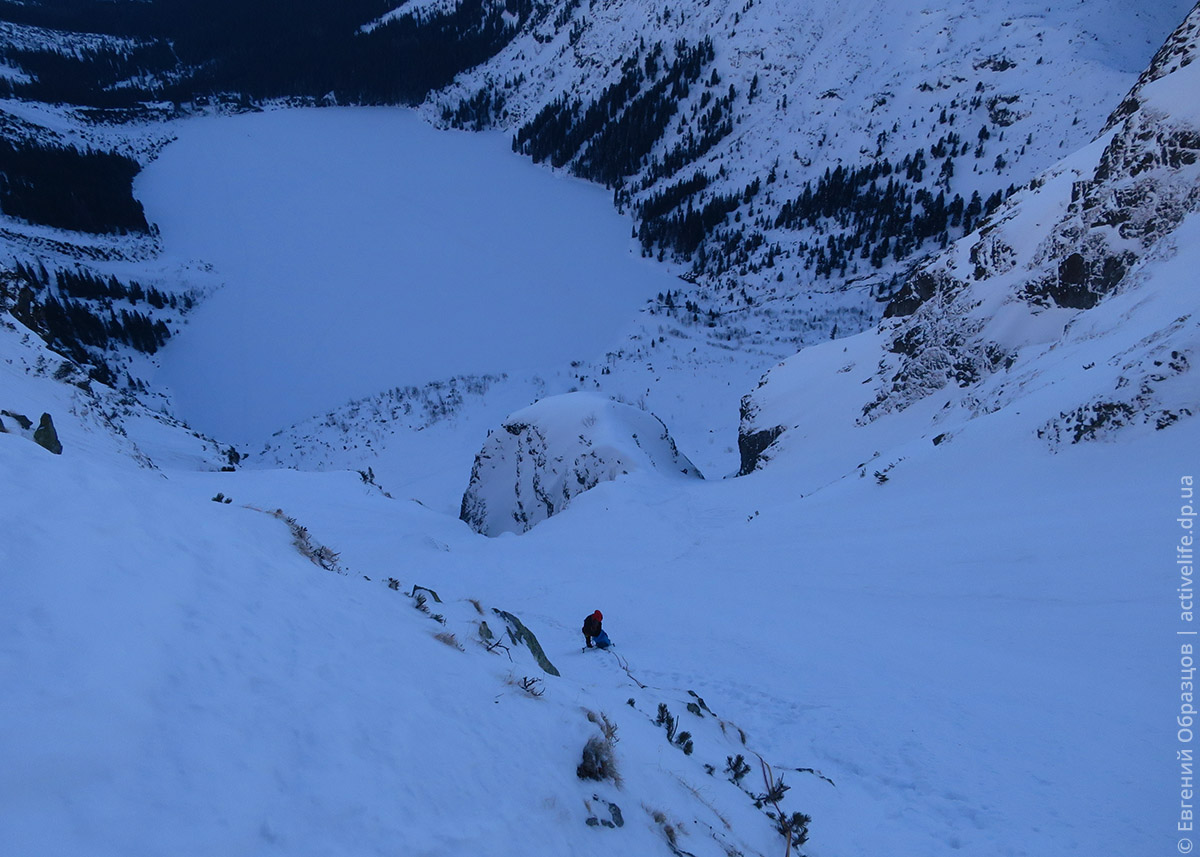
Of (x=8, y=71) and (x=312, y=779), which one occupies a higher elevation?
(x=8, y=71)

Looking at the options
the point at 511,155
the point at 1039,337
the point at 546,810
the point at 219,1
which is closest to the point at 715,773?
the point at 546,810

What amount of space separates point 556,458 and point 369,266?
3445cm

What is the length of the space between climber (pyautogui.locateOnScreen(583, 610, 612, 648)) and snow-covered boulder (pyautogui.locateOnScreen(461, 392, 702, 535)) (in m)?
9.91

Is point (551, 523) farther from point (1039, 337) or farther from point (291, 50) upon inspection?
point (291, 50)

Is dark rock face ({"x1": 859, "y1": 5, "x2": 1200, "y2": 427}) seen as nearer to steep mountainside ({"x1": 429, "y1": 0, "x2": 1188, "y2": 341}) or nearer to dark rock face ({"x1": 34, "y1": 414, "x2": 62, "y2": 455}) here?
dark rock face ({"x1": 34, "y1": 414, "x2": 62, "y2": 455})

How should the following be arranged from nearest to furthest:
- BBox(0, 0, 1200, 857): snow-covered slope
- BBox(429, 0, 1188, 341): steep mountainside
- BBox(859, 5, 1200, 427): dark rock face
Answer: BBox(0, 0, 1200, 857): snow-covered slope, BBox(859, 5, 1200, 427): dark rock face, BBox(429, 0, 1188, 341): steep mountainside

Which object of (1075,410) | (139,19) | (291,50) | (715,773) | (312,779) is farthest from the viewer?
(139,19)

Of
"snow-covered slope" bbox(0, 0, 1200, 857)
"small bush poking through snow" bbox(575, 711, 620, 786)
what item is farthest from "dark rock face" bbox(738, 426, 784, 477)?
"small bush poking through snow" bbox(575, 711, 620, 786)

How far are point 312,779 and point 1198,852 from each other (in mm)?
6255

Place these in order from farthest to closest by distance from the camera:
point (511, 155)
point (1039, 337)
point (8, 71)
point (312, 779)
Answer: point (8, 71)
point (511, 155)
point (1039, 337)
point (312, 779)

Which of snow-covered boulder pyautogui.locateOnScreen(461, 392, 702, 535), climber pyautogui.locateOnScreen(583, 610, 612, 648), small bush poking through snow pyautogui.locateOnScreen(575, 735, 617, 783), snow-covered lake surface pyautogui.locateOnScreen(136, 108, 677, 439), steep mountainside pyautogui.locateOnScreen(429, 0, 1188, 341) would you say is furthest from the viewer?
steep mountainside pyautogui.locateOnScreen(429, 0, 1188, 341)

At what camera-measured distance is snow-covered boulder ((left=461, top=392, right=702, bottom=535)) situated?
19.2 metres

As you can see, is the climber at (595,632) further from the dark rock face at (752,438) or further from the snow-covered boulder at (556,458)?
the dark rock face at (752,438)

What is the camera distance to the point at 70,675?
8.48 ft
